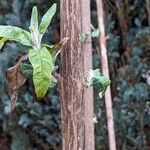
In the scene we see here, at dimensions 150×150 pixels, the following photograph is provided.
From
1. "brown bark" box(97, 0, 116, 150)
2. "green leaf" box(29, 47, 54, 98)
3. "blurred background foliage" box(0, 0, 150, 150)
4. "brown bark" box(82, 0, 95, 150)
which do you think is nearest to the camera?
"green leaf" box(29, 47, 54, 98)

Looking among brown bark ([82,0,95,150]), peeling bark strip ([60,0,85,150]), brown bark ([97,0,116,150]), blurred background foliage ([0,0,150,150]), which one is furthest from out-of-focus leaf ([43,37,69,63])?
blurred background foliage ([0,0,150,150])

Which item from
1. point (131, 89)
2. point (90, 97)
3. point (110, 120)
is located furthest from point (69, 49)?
point (131, 89)

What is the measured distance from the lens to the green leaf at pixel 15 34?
0.59 metres

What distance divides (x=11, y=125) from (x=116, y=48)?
26.6 inches

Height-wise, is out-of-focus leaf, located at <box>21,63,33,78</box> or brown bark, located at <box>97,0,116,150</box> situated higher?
brown bark, located at <box>97,0,116,150</box>

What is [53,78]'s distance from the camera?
61cm

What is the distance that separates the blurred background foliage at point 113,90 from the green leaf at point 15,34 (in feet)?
5.17

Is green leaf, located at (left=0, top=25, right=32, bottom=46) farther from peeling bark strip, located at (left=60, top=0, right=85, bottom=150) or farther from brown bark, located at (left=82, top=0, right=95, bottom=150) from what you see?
brown bark, located at (left=82, top=0, right=95, bottom=150)

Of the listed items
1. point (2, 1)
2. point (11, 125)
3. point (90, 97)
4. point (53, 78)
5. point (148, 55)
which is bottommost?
point (53, 78)

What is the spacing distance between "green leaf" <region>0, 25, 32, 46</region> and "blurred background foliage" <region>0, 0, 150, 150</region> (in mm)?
1576

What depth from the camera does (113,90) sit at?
231 centimetres

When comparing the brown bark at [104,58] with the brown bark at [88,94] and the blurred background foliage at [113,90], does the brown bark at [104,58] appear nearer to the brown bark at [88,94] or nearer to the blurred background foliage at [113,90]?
the brown bark at [88,94]

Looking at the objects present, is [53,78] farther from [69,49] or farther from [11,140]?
[11,140]

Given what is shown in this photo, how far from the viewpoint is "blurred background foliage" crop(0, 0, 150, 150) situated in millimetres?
2211
